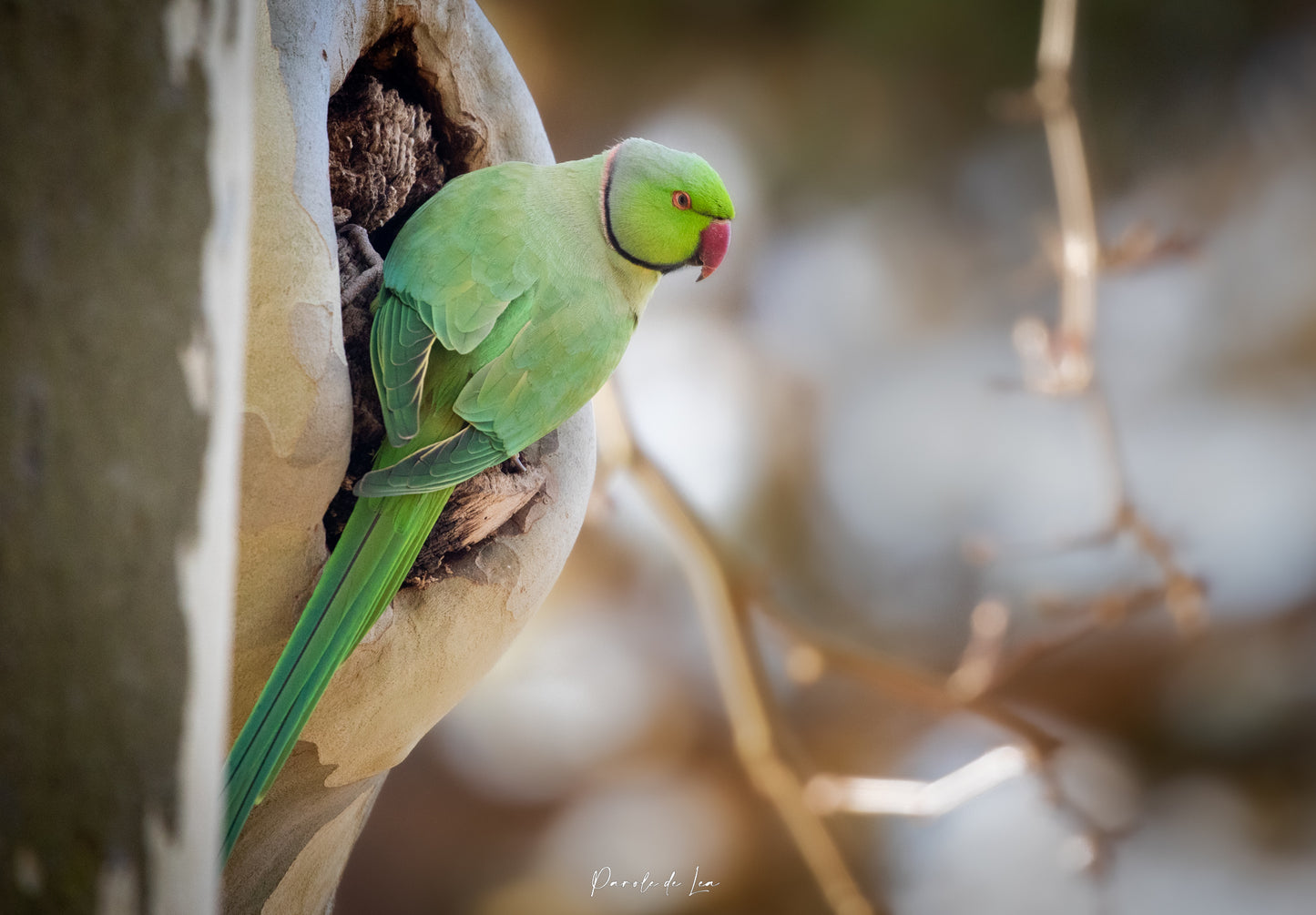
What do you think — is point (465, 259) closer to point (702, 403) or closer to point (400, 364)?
point (400, 364)

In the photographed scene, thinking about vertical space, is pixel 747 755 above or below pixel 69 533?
below

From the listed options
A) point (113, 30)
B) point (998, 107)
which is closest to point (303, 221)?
point (113, 30)

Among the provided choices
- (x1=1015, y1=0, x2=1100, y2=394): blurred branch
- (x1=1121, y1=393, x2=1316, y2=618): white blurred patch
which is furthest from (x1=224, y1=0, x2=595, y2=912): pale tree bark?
(x1=1121, y1=393, x2=1316, y2=618): white blurred patch

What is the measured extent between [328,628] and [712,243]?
14.8 inches

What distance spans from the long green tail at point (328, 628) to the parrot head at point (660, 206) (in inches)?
9.2

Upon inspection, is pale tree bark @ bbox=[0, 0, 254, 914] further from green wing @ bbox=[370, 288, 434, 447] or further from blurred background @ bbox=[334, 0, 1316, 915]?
blurred background @ bbox=[334, 0, 1316, 915]

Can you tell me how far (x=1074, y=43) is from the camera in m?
1.39

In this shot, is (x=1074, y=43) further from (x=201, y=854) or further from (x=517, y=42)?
(x=201, y=854)

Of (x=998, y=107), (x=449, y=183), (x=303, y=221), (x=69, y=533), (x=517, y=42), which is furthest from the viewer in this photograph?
(x=998, y=107)

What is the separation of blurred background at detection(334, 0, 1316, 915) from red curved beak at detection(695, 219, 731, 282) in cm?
72

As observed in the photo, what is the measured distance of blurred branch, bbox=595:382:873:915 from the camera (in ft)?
4.61

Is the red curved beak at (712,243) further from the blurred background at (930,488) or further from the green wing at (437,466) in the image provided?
the blurred background at (930,488)

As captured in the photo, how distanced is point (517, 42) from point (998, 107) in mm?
771

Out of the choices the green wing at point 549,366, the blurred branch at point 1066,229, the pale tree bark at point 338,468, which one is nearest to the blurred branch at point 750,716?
the blurred branch at point 1066,229
